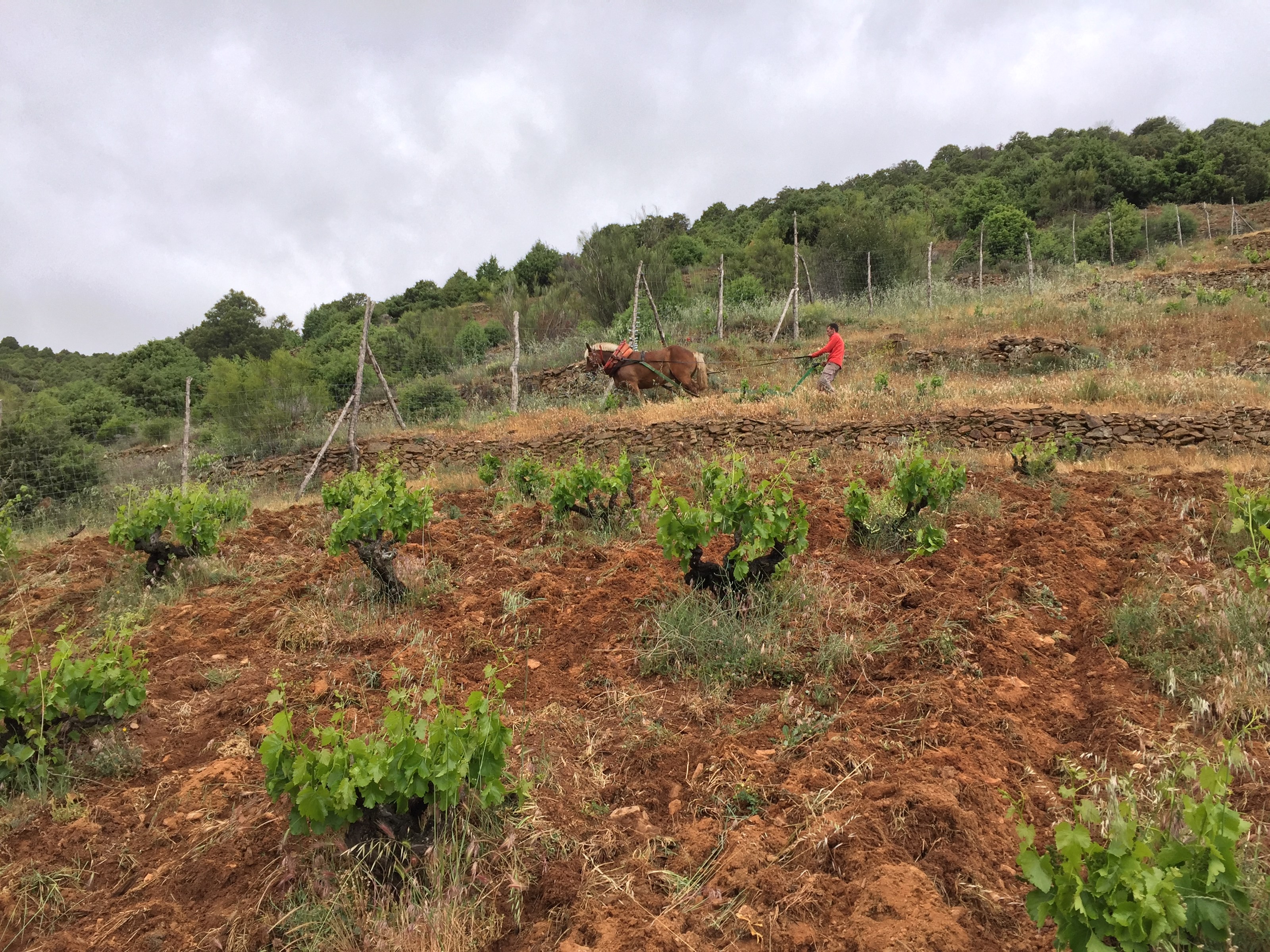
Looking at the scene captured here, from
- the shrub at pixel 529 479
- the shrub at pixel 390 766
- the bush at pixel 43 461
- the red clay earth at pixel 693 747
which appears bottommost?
the red clay earth at pixel 693 747

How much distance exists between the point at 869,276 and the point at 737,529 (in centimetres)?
1781

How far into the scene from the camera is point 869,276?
20047 millimetres

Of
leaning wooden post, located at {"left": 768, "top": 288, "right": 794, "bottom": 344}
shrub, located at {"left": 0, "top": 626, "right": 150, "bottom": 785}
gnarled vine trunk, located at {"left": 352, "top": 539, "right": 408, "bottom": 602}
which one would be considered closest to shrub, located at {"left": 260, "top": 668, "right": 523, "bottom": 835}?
shrub, located at {"left": 0, "top": 626, "right": 150, "bottom": 785}

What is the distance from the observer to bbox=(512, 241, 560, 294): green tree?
34.2 m

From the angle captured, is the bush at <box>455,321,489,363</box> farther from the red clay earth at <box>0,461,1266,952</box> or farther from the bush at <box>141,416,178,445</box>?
the red clay earth at <box>0,461,1266,952</box>

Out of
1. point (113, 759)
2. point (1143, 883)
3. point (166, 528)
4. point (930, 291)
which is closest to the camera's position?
point (1143, 883)

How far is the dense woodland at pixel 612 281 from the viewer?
51.7ft

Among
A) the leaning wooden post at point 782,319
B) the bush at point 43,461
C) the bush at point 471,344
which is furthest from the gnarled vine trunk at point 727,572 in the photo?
the bush at point 471,344

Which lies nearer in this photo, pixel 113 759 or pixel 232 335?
pixel 113 759

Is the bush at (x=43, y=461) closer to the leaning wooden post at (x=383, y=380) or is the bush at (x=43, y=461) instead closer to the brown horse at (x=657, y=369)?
the leaning wooden post at (x=383, y=380)

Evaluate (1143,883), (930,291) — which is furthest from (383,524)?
(930,291)

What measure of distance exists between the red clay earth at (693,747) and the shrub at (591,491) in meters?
0.68

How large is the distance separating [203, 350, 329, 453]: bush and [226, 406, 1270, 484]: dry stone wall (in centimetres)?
189

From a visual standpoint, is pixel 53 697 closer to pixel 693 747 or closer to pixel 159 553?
pixel 693 747
